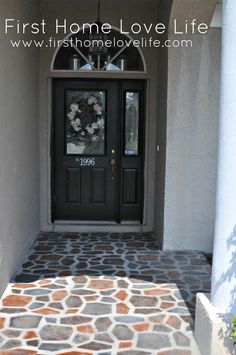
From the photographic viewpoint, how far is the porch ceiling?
15.6 ft

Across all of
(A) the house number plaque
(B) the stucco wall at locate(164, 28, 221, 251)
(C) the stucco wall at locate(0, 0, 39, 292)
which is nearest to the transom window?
(C) the stucco wall at locate(0, 0, 39, 292)

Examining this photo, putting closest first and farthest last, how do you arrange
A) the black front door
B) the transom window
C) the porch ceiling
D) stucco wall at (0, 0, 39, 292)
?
stucco wall at (0, 0, 39, 292)
the porch ceiling
the transom window
the black front door

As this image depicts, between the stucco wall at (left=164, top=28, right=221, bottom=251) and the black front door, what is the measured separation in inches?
42.8

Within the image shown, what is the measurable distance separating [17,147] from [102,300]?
193 centimetres

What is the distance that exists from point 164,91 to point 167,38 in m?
0.65

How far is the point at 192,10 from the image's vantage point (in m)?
4.88

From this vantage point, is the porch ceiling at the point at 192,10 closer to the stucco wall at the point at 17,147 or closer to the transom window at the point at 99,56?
the transom window at the point at 99,56

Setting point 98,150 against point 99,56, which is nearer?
point 99,56

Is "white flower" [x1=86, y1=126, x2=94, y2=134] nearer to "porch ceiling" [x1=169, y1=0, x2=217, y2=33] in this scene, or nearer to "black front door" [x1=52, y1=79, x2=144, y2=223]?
"black front door" [x1=52, y1=79, x2=144, y2=223]

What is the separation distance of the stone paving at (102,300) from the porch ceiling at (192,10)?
2817 mm

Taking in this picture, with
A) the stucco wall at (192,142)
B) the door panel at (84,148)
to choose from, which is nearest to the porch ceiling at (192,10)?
the stucco wall at (192,142)

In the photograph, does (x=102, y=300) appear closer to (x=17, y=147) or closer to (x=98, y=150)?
(x=17, y=147)

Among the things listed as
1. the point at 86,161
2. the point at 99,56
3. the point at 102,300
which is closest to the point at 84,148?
the point at 86,161

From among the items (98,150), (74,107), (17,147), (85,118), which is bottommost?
(98,150)
